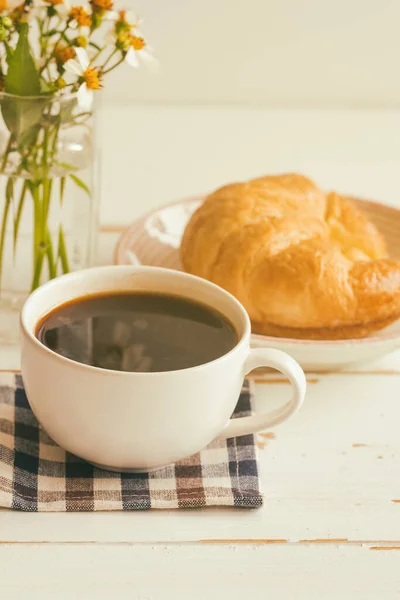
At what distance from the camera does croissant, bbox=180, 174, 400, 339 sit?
2.63ft

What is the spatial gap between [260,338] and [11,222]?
0.25 metres

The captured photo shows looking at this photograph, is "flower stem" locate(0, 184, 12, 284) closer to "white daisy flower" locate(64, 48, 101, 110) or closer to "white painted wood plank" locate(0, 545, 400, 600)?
"white daisy flower" locate(64, 48, 101, 110)

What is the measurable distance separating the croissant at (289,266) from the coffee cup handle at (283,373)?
0.17 metres

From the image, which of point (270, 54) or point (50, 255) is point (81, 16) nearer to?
point (50, 255)

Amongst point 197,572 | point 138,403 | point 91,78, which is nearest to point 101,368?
point 138,403

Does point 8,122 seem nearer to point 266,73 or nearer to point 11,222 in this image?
point 11,222

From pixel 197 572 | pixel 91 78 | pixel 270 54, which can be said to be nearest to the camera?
pixel 197 572

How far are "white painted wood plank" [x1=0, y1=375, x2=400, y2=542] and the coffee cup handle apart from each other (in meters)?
0.05

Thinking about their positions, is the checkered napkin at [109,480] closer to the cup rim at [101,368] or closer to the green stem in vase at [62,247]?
the cup rim at [101,368]

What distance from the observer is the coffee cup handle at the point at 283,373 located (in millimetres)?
627

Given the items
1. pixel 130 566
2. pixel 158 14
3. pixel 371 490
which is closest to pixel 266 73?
pixel 158 14

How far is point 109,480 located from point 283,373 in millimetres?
A: 142

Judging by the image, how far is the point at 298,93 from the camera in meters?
1.62

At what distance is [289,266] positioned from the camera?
807 millimetres
